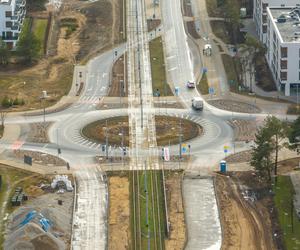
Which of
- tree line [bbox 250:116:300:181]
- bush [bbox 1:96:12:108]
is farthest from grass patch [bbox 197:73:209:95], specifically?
tree line [bbox 250:116:300:181]

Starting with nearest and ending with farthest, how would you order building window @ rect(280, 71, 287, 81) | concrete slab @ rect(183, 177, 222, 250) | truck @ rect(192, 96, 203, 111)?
concrete slab @ rect(183, 177, 222, 250), truck @ rect(192, 96, 203, 111), building window @ rect(280, 71, 287, 81)

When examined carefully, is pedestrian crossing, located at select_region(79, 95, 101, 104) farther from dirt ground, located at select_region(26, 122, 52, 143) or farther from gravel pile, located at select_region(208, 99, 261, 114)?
gravel pile, located at select_region(208, 99, 261, 114)

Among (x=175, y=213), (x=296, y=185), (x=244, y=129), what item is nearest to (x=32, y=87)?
(x=244, y=129)

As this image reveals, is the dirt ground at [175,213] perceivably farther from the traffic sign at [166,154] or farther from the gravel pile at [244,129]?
the gravel pile at [244,129]

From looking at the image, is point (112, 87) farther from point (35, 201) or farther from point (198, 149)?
point (35, 201)

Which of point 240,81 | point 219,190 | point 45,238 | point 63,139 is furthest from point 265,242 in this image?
point 240,81

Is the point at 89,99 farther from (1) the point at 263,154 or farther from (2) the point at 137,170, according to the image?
A: (1) the point at 263,154
